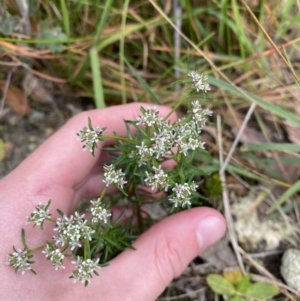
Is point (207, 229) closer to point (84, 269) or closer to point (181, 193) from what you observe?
point (181, 193)

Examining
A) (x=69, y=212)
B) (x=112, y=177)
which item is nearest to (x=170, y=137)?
(x=112, y=177)

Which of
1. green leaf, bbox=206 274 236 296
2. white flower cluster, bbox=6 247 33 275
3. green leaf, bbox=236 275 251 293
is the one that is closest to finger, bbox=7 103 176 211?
white flower cluster, bbox=6 247 33 275

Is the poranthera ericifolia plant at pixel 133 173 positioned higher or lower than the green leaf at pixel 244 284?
higher

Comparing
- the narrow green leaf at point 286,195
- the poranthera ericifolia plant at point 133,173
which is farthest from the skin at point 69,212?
the narrow green leaf at point 286,195

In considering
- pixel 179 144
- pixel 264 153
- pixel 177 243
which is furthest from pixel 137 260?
pixel 264 153

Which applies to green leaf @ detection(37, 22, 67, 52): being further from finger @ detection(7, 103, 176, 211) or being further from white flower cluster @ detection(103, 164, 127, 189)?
white flower cluster @ detection(103, 164, 127, 189)

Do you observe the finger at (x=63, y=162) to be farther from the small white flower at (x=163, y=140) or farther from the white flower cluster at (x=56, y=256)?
the small white flower at (x=163, y=140)
